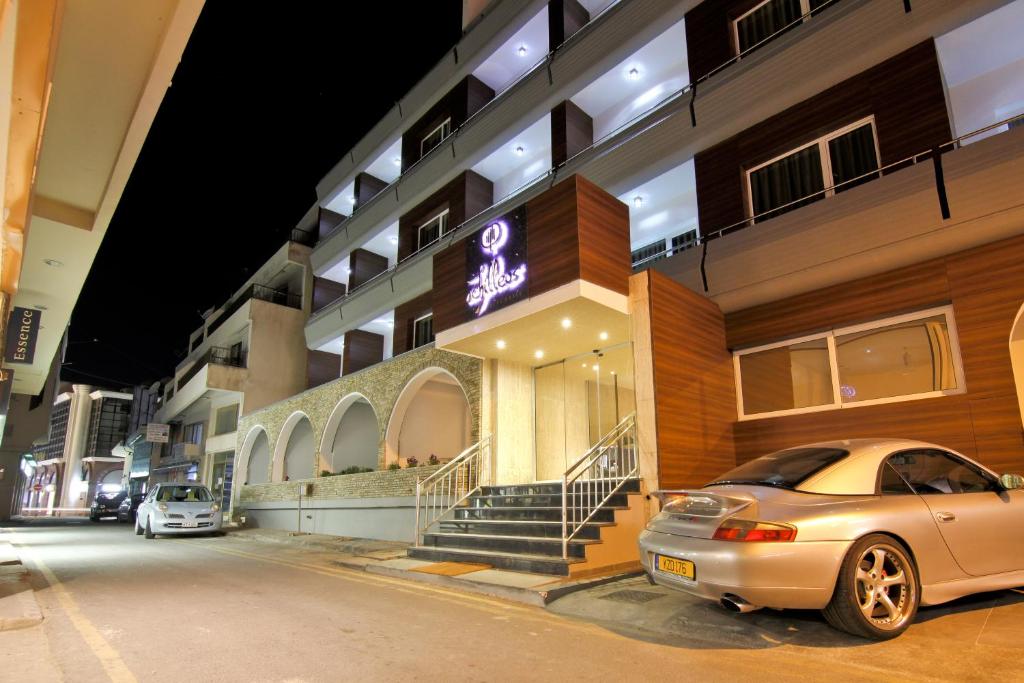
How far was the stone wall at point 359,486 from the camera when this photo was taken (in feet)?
45.4

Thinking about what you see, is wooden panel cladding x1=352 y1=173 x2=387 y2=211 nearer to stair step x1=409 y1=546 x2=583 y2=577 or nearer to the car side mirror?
stair step x1=409 y1=546 x2=583 y2=577

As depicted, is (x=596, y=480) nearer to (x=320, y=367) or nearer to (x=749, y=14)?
(x=749, y=14)

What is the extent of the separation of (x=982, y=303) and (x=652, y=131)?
6407 millimetres

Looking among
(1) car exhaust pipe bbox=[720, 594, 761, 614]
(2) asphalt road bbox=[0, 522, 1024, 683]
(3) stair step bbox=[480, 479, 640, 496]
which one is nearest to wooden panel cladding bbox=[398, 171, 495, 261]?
(3) stair step bbox=[480, 479, 640, 496]

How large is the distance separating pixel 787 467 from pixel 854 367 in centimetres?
458

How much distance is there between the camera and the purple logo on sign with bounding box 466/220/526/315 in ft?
32.5

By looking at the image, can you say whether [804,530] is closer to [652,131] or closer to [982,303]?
[982,303]

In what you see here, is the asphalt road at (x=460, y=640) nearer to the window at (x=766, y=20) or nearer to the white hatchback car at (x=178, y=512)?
the white hatchback car at (x=178, y=512)

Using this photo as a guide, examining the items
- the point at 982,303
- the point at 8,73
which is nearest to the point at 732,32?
the point at 982,303

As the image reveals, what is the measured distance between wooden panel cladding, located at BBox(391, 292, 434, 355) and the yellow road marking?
11.4m

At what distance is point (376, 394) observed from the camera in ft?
52.5

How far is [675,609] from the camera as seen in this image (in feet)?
18.4

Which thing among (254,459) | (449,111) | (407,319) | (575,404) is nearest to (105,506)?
(254,459)

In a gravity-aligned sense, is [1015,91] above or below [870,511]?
above
